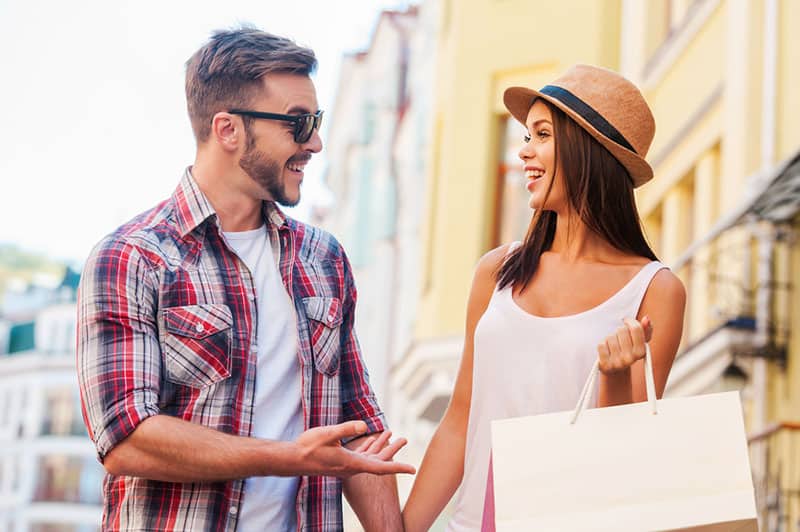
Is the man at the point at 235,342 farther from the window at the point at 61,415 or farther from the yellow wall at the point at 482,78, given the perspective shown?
the window at the point at 61,415

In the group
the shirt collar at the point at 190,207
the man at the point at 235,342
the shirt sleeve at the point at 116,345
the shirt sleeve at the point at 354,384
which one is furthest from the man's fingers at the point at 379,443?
the shirt collar at the point at 190,207

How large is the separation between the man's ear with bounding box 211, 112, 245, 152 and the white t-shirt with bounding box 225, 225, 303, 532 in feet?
0.90

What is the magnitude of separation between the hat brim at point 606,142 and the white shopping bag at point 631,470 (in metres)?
0.85

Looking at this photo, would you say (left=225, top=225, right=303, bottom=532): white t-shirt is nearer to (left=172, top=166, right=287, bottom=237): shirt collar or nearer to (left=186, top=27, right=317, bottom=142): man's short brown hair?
(left=172, top=166, right=287, bottom=237): shirt collar

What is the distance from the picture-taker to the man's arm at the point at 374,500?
13.8 ft

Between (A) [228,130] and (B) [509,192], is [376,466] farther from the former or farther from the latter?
(B) [509,192]

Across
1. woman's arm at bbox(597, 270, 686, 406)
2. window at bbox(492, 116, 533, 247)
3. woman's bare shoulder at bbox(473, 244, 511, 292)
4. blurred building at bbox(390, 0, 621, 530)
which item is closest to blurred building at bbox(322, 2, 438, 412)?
blurred building at bbox(390, 0, 621, 530)

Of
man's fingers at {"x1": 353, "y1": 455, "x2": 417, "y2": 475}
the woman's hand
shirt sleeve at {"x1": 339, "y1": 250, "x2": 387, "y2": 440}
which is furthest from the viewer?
shirt sleeve at {"x1": 339, "y1": 250, "x2": 387, "y2": 440}

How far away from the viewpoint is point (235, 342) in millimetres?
3930

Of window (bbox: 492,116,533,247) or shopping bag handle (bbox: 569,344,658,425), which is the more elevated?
window (bbox: 492,116,533,247)

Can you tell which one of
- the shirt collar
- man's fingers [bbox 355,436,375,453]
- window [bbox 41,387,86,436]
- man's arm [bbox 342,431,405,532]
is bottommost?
man's arm [bbox 342,431,405,532]

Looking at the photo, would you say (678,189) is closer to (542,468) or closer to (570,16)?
(570,16)

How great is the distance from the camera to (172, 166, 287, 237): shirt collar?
161 inches

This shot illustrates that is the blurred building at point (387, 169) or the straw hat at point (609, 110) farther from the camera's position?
the blurred building at point (387, 169)
